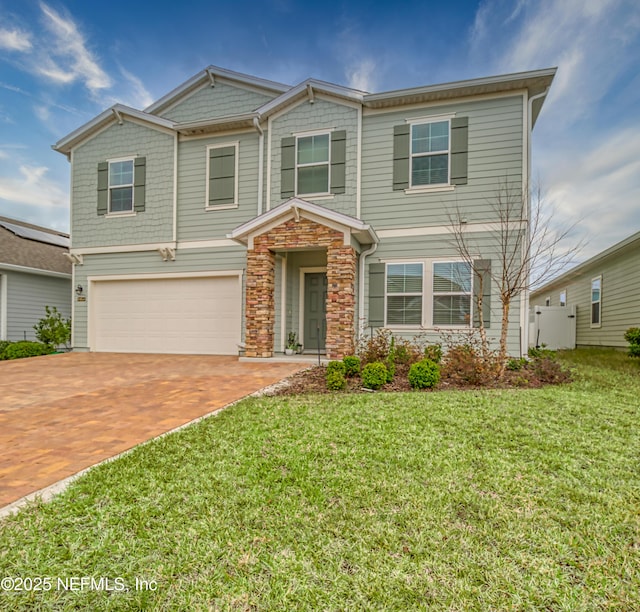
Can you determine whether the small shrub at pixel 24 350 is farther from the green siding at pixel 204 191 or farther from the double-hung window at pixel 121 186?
the green siding at pixel 204 191

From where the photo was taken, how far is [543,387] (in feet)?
19.3

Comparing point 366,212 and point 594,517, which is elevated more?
point 366,212

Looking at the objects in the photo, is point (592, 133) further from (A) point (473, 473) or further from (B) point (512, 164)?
(A) point (473, 473)

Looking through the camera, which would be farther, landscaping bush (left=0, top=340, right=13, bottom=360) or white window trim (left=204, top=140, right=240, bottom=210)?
landscaping bush (left=0, top=340, right=13, bottom=360)

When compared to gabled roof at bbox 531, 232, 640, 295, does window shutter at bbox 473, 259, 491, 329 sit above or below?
below

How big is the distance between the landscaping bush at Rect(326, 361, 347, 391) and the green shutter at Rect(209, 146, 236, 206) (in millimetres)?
6183

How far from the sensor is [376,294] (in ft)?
30.2

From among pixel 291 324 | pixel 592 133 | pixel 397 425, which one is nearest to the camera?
pixel 397 425

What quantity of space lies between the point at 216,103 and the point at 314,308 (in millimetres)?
6719

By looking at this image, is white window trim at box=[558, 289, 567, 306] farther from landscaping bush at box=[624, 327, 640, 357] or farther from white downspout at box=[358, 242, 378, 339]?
white downspout at box=[358, 242, 378, 339]

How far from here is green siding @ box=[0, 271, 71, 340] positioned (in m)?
12.3

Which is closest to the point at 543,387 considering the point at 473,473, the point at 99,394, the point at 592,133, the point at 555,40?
the point at 473,473

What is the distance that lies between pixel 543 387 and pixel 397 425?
338cm

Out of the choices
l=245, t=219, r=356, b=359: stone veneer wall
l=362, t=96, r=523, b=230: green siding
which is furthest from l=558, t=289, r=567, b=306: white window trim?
l=245, t=219, r=356, b=359: stone veneer wall
